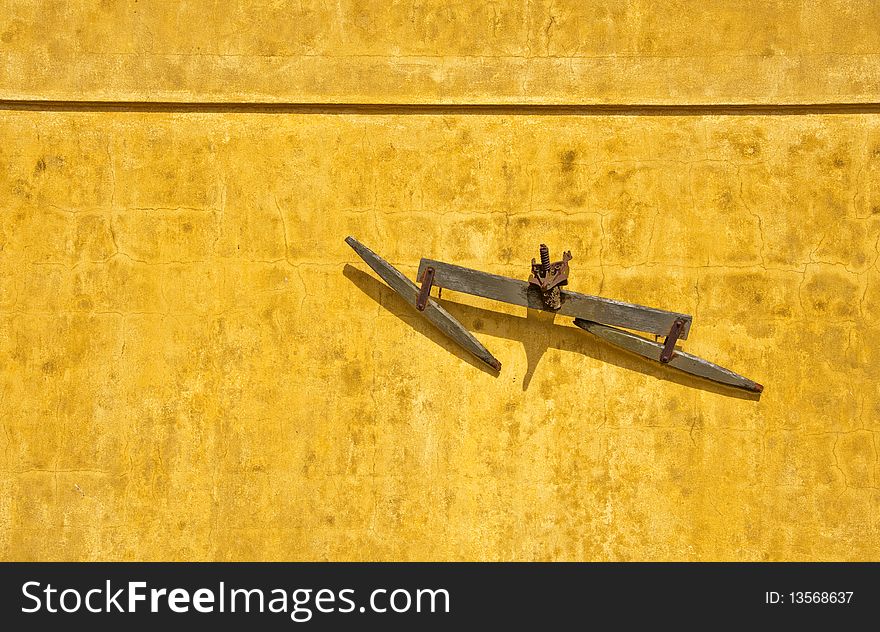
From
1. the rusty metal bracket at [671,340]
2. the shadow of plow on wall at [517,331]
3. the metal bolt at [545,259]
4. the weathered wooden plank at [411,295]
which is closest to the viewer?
→ the metal bolt at [545,259]

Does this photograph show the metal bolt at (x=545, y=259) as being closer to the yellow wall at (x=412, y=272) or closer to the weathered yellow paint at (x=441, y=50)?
the yellow wall at (x=412, y=272)

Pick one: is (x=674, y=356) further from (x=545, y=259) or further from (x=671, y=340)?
(x=545, y=259)

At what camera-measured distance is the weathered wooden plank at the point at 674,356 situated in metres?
4.66

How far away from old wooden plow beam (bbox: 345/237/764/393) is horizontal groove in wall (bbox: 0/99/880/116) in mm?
798

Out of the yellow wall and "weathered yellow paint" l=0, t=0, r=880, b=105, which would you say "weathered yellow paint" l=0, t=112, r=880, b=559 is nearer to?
the yellow wall

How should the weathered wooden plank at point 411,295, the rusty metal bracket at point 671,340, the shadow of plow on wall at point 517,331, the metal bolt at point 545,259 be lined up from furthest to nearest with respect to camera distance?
the shadow of plow on wall at point 517,331 < the weathered wooden plank at point 411,295 < the rusty metal bracket at point 671,340 < the metal bolt at point 545,259

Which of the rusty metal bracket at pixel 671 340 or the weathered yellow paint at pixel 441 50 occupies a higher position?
the weathered yellow paint at pixel 441 50

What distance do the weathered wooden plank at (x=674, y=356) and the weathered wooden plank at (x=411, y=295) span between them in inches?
23.2

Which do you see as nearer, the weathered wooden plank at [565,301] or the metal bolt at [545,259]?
the metal bolt at [545,259]

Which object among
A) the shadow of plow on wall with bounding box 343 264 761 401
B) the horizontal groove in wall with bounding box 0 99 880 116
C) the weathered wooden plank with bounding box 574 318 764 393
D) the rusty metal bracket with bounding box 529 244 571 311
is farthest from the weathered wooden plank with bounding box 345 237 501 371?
the horizontal groove in wall with bounding box 0 99 880 116

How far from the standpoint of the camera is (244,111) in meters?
4.85

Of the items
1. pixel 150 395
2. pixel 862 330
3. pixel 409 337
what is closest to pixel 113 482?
Result: pixel 150 395

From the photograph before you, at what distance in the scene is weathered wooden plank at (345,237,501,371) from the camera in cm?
469

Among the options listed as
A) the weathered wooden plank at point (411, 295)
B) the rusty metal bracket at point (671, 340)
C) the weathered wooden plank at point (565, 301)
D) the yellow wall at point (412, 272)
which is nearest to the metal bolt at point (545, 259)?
the weathered wooden plank at point (565, 301)
